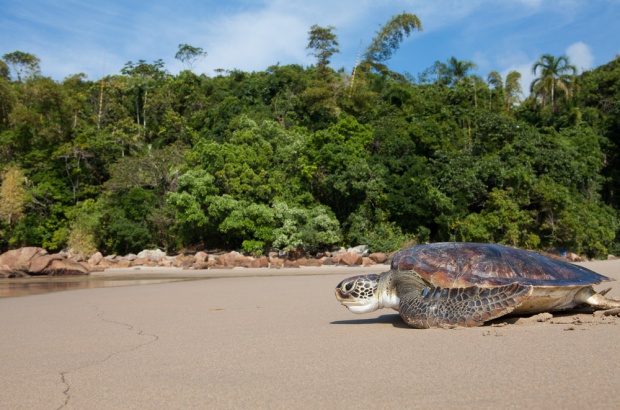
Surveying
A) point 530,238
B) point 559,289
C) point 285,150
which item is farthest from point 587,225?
point 559,289

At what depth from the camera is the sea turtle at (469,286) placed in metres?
4.16

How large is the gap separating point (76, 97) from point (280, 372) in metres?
41.0

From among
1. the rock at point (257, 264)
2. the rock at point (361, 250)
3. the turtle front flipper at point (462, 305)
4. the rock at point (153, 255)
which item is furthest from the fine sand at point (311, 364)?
the rock at point (153, 255)

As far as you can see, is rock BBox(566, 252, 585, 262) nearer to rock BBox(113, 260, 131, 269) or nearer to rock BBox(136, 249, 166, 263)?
rock BBox(136, 249, 166, 263)

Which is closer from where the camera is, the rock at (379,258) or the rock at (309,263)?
the rock at (379,258)

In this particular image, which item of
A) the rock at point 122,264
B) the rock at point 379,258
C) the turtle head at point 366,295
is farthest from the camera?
the rock at point 122,264

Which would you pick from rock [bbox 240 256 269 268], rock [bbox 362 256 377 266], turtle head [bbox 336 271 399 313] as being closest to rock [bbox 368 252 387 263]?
rock [bbox 362 256 377 266]

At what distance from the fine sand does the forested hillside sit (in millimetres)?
18063

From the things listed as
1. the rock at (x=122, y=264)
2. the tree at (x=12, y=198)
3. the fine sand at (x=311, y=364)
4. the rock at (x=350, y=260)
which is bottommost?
the rock at (x=122, y=264)

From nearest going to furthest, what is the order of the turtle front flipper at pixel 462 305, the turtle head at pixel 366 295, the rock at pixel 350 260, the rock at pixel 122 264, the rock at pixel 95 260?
the turtle front flipper at pixel 462 305 < the turtle head at pixel 366 295 < the rock at pixel 350 260 < the rock at pixel 122 264 < the rock at pixel 95 260

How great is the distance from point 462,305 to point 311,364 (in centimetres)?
177

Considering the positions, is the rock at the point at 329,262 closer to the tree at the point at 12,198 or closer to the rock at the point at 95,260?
the rock at the point at 95,260

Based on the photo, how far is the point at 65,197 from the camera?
3170 cm

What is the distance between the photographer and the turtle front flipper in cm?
407
